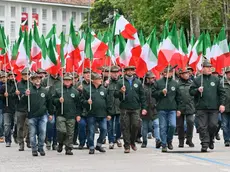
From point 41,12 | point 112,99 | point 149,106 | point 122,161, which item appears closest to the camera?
point 122,161

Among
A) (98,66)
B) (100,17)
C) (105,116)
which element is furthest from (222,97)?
(100,17)

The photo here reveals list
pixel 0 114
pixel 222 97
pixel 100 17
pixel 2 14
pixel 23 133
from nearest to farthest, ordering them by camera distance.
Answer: pixel 222 97, pixel 23 133, pixel 0 114, pixel 100 17, pixel 2 14

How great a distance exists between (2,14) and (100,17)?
3621cm

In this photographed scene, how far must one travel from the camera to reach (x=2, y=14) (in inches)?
4860

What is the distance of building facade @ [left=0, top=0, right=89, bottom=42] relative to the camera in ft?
405

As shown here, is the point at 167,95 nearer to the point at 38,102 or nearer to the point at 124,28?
the point at 124,28

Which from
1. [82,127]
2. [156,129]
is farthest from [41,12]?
[82,127]

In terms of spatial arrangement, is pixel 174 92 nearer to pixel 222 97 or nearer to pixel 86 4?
pixel 222 97

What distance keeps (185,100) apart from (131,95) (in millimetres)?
2200

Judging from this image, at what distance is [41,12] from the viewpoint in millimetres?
126812

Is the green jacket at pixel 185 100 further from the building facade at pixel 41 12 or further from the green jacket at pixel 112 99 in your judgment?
the building facade at pixel 41 12

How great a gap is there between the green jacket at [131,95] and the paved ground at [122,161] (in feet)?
3.31

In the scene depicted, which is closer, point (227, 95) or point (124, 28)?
point (124, 28)

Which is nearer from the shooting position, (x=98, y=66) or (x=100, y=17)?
(x=98, y=66)
